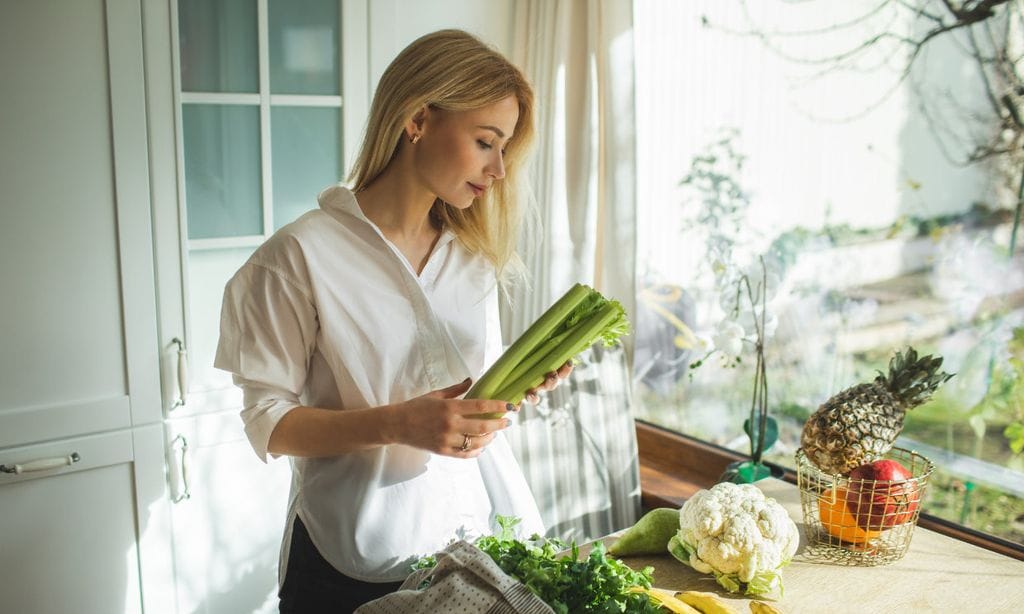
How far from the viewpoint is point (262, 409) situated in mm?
1325

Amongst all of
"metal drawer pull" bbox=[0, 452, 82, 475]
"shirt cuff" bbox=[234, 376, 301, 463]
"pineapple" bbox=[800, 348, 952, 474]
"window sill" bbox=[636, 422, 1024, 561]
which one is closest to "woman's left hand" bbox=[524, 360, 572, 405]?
"shirt cuff" bbox=[234, 376, 301, 463]

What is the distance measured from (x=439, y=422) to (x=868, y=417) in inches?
32.4

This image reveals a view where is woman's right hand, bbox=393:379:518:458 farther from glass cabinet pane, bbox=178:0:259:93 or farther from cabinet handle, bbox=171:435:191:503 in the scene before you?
glass cabinet pane, bbox=178:0:259:93

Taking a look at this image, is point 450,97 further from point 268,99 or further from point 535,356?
point 268,99

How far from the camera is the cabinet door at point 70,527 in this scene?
6.64 ft

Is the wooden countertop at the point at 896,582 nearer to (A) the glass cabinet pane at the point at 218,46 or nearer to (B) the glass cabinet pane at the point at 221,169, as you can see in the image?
(B) the glass cabinet pane at the point at 221,169

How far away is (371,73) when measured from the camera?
7.98 ft

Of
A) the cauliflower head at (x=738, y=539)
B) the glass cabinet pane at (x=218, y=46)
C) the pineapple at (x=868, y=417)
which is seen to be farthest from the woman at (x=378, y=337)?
the glass cabinet pane at (x=218, y=46)

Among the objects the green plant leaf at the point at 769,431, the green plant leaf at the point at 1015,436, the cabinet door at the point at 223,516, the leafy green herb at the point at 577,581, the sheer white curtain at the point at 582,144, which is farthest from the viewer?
the sheer white curtain at the point at 582,144

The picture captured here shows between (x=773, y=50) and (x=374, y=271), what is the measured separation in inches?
58.6

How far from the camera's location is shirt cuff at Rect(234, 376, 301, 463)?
4.32 ft

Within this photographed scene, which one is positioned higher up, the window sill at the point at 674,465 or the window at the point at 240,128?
the window at the point at 240,128

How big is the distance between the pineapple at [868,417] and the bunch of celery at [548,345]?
18.2 inches

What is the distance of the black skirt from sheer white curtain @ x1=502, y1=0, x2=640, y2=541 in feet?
2.98
